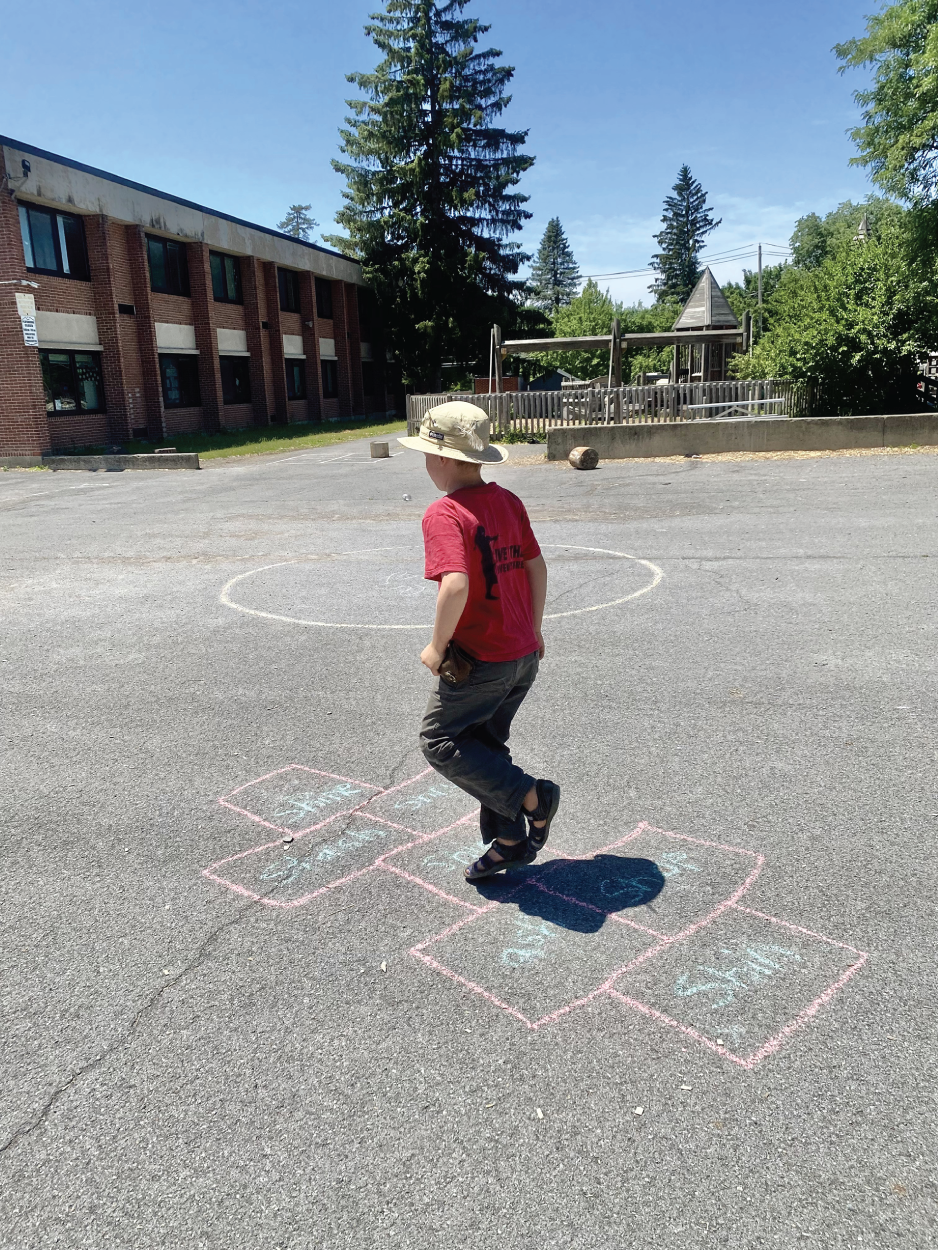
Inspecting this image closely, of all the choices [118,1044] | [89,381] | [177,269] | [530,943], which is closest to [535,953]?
[530,943]

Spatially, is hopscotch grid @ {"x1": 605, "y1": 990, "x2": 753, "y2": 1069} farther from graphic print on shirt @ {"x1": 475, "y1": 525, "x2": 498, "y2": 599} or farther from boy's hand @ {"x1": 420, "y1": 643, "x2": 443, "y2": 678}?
graphic print on shirt @ {"x1": 475, "y1": 525, "x2": 498, "y2": 599}

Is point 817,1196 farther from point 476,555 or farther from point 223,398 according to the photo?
point 223,398

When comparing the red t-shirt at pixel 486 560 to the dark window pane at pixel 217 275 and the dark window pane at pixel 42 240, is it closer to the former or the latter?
the dark window pane at pixel 42 240

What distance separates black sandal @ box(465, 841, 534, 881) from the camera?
12.1 feet

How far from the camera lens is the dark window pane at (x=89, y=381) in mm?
27141

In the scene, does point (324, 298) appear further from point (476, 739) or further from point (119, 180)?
point (476, 739)

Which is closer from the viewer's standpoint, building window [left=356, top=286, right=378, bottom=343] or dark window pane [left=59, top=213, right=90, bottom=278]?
dark window pane [left=59, top=213, right=90, bottom=278]

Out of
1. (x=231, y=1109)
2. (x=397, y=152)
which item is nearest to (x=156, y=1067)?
(x=231, y=1109)

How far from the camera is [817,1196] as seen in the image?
7.40ft

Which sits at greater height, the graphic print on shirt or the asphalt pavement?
the graphic print on shirt

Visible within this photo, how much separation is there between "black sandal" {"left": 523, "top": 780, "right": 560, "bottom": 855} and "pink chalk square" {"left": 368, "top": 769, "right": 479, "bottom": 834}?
25.7 inches

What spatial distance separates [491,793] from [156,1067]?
57.0 inches

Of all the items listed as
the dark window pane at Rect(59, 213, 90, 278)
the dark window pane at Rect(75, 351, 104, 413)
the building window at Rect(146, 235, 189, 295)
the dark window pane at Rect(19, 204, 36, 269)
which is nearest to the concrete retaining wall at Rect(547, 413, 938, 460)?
the dark window pane at Rect(75, 351, 104, 413)

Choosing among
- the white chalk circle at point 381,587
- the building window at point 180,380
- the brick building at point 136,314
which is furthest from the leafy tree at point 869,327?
the building window at point 180,380
